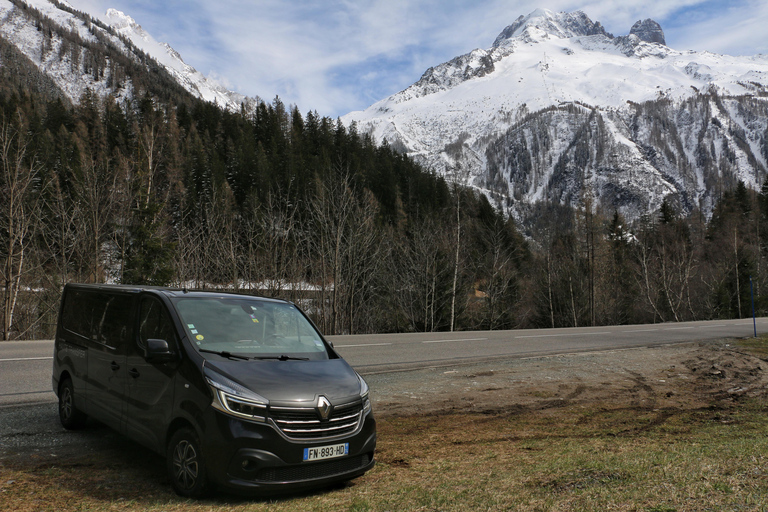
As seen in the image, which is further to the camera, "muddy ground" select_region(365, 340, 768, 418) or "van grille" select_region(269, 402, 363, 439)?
"muddy ground" select_region(365, 340, 768, 418)

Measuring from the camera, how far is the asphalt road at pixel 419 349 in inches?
353

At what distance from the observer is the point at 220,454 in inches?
168

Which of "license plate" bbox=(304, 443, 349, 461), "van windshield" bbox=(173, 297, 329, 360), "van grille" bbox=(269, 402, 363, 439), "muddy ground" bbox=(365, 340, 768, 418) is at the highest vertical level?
"van windshield" bbox=(173, 297, 329, 360)

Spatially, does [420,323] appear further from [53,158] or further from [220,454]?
[53,158]

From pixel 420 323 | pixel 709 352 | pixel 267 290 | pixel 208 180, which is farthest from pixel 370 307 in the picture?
pixel 208 180

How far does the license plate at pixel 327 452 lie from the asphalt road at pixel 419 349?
5.52 metres

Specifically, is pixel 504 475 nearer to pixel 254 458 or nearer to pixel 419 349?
pixel 254 458

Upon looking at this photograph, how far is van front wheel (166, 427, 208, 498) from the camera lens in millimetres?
4383

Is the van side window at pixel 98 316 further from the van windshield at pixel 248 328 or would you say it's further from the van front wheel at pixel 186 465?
the van front wheel at pixel 186 465

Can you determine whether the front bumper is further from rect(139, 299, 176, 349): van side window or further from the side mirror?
rect(139, 299, 176, 349): van side window

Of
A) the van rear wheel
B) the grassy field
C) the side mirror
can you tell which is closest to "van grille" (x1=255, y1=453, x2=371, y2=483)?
the grassy field

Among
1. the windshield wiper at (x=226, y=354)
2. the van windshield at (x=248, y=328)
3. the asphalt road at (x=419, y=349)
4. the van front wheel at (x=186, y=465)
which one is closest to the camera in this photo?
the van front wheel at (x=186, y=465)

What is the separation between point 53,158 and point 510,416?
72.4m

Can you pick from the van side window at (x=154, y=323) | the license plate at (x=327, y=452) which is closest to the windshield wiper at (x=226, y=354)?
the van side window at (x=154, y=323)
